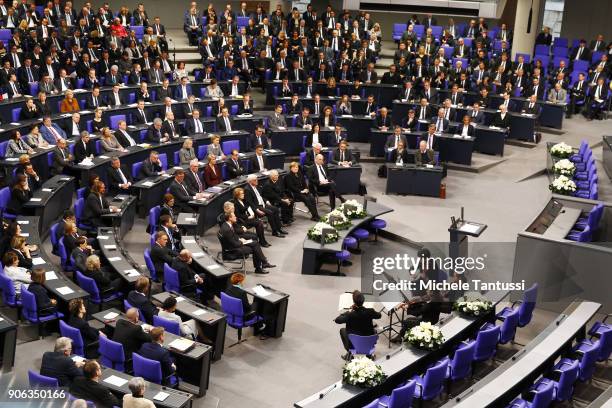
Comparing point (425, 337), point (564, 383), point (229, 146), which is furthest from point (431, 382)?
point (229, 146)

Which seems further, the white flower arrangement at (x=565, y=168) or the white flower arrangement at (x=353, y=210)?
the white flower arrangement at (x=565, y=168)

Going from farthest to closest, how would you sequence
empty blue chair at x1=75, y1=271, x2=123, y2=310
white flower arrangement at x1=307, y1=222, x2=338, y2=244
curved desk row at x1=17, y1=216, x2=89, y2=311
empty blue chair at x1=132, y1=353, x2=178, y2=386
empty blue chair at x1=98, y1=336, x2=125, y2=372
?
white flower arrangement at x1=307, y1=222, x2=338, y2=244 → empty blue chair at x1=75, y1=271, x2=123, y2=310 → curved desk row at x1=17, y1=216, x2=89, y2=311 → empty blue chair at x1=98, y1=336, x2=125, y2=372 → empty blue chair at x1=132, y1=353, x2=178, y2=386

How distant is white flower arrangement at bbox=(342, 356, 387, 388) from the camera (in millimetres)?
9219

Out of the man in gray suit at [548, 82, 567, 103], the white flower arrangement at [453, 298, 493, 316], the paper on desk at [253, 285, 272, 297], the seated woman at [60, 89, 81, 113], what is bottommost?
the paper on desk at [253, 285, 272, 297]

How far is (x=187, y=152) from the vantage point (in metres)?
17.6

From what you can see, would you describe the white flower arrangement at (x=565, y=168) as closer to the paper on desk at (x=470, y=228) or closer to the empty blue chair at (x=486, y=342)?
the paper on desk at (x=470, y=228)

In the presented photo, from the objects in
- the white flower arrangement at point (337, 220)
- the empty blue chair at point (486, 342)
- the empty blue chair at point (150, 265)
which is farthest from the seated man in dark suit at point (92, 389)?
the white flower arrangement at point (337, 220)

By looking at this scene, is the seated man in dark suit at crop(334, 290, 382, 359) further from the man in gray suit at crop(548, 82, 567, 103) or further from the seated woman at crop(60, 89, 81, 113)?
the man in gray suit at crop(548, 82, 567, 103)

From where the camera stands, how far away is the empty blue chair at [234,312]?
11.4 meters

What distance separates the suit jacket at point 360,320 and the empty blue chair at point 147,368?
2.74 metres

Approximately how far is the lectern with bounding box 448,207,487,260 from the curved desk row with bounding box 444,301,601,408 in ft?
6.47

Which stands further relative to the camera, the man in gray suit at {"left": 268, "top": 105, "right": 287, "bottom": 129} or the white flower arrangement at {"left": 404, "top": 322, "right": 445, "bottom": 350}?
the man in gray suit at {"left": 268, "top": 105, "right": 287, "bottom": 129}

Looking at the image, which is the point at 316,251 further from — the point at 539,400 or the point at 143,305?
the point at 539,400

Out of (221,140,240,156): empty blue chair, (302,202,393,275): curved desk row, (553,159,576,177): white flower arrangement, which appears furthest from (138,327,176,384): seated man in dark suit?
(553,159,576,177): white flower arrangement
